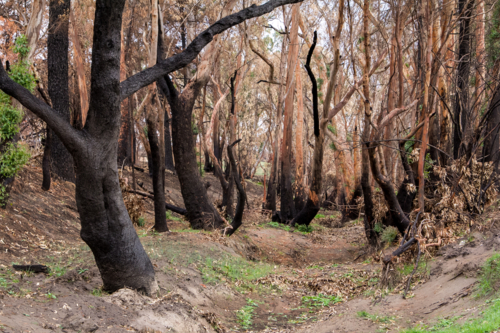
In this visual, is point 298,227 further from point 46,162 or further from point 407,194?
point 46,162

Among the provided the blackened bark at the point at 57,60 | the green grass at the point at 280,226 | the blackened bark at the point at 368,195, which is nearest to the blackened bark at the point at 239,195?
the blackened bark at the point at 368,195

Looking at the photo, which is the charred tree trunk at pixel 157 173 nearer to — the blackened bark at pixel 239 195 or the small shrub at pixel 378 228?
the blackened bark at pixel 239 195

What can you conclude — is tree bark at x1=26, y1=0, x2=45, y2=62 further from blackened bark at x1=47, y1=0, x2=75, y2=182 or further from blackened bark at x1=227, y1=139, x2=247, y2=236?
blackened bark at x1=227, y1=139, x2=247, y2=236

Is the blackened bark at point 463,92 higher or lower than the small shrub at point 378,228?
higher

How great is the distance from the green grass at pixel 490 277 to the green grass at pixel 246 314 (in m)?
3.38

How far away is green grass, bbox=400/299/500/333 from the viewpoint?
166 inches

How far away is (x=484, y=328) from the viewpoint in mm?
4195

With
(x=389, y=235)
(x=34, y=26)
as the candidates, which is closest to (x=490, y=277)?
(x=389, y=235)

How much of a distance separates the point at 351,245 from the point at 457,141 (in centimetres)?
453

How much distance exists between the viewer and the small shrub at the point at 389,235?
10.8 metres

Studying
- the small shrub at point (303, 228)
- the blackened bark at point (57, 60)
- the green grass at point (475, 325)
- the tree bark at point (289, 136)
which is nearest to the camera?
the green grass at point (475, 325)

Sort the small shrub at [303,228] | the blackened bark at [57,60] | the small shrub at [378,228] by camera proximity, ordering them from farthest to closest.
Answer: the small shrub at [303,228]
the blackened bark at [57,60]
the small shrub at [378,228]

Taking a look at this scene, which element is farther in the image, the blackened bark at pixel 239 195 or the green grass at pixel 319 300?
the blackened bark at pixel 239 195

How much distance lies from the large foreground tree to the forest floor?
1.70 feet
